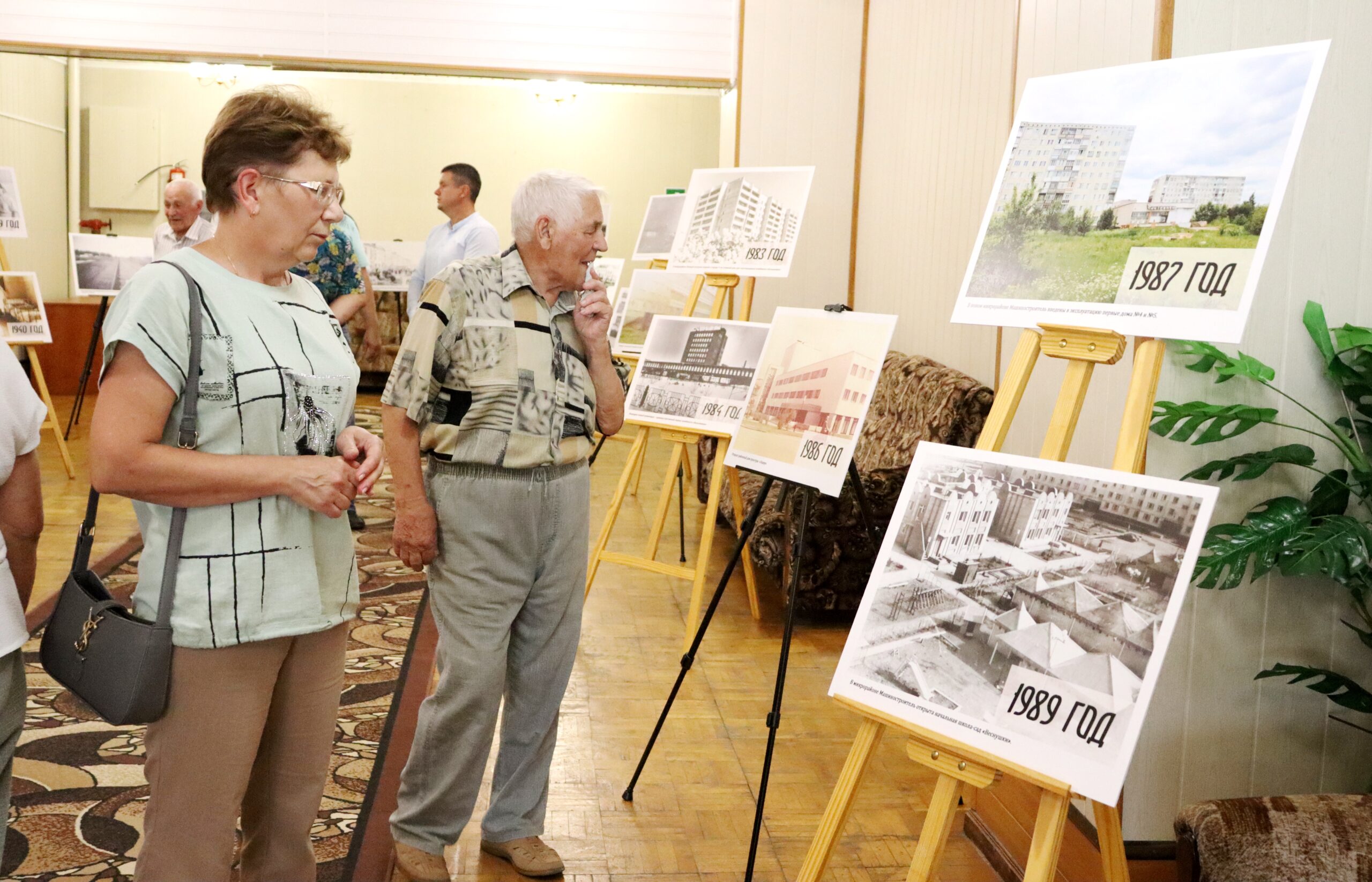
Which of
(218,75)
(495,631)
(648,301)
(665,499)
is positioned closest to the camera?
(495,631)

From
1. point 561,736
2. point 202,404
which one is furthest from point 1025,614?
point 561,736

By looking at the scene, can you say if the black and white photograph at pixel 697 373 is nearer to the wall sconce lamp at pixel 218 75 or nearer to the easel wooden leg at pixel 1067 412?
the easel wooden leg at pixel 1067 412

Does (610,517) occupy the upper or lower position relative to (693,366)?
lower

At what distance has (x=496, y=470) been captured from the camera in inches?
94.7

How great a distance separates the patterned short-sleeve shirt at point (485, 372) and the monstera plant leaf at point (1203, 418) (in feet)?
4.16

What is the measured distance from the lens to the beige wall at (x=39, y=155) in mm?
9773

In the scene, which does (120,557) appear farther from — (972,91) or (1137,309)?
(1137,309)

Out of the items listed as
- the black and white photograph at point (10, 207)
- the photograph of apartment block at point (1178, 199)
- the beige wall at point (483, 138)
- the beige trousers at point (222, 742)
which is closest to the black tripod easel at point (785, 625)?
the photograph of apartment block at point (1178, 199)

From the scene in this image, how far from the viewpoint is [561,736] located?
11.2ft

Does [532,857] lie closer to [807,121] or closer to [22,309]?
[807,121]

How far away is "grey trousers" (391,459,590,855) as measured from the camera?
2.42 m

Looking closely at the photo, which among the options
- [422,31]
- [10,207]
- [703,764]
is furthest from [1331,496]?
[10,207]

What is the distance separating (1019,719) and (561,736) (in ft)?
6.67

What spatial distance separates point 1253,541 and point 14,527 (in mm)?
2142
